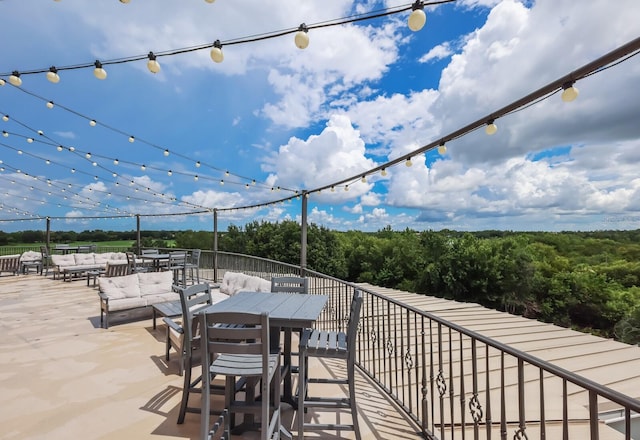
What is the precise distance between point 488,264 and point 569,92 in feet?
79.2

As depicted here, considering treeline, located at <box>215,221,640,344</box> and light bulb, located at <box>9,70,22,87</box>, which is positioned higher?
light bulb, located at <box>9,70,22,87</box>

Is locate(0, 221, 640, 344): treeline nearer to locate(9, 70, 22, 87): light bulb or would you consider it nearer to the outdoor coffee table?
locate(9, 70, 22, 87): light bulb

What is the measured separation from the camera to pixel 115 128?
303 inches

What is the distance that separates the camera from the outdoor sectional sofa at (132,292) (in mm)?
5383

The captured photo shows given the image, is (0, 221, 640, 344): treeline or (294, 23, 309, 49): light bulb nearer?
(294, 23, 309, 49): light bulb

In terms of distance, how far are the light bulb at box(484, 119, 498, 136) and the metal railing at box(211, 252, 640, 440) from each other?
78.6 inches

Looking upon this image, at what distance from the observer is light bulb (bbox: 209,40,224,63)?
11.4 ft

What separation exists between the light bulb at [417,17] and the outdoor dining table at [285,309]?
2.60m

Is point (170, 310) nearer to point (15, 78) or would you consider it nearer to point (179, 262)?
point (15, 78)

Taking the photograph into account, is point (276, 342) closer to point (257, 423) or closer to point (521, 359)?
point (257, 423)

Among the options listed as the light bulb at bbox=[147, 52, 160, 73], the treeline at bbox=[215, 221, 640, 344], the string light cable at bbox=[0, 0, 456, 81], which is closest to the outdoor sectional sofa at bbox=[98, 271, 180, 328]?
the string light cable at bbox=[0, 0, 456, 81]

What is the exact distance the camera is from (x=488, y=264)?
2378 centimetres

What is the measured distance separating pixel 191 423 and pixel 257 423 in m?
0.56

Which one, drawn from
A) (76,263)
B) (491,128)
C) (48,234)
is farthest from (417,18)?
(48,234)
